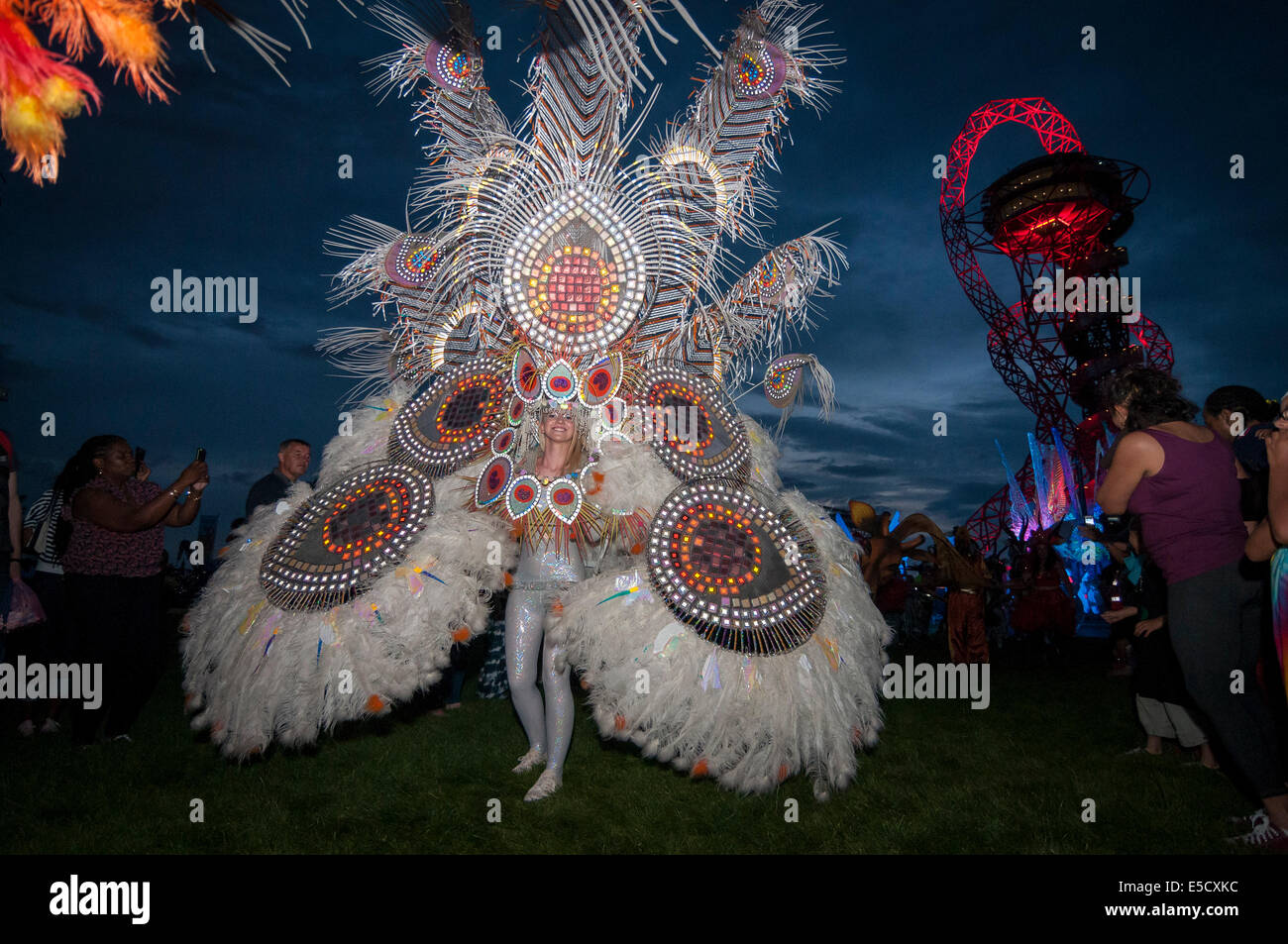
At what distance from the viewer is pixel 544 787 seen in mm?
3643

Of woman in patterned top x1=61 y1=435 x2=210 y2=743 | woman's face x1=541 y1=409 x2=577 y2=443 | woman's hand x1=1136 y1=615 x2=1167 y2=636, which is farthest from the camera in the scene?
woman in patterned top x1=61 y1=435 x2=210 y2=743

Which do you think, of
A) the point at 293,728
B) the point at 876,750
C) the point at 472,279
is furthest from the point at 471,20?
the point at 876,750

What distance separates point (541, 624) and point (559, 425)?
1.13 meters

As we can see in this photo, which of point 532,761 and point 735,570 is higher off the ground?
point 735,570

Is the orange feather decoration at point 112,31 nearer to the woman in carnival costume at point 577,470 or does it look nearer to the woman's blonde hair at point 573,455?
the woman in carnival costume at point 577,470

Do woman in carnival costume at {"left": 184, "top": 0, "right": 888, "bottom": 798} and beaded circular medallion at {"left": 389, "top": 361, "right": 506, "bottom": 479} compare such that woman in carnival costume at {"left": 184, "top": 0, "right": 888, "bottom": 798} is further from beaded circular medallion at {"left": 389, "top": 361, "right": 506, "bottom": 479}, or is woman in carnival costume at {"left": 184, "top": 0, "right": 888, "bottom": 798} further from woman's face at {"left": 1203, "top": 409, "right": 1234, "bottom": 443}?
woman's face at {"left": 1203, "top": 409, "right": 1234, "bottom": 443}

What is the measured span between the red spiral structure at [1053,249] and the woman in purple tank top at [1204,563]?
2058cm

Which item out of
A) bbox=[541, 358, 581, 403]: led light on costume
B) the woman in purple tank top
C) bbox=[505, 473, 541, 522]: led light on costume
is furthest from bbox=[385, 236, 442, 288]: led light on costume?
the woman in purple tank top

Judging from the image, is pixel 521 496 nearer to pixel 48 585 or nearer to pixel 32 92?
pixel 32 92

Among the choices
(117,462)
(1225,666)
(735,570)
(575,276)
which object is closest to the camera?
(1225,666)

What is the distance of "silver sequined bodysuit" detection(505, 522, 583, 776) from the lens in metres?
3.70

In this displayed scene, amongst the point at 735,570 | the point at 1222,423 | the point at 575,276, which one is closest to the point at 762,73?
the point at 575,276

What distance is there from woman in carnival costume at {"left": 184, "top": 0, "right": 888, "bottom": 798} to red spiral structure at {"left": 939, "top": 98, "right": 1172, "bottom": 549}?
2056 cm
